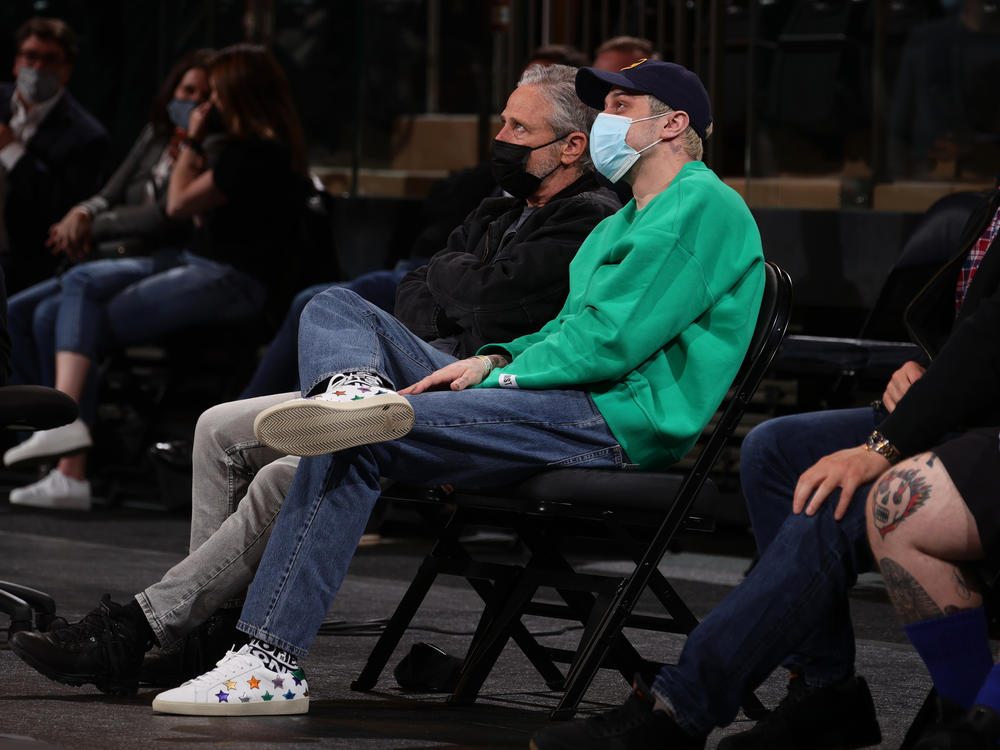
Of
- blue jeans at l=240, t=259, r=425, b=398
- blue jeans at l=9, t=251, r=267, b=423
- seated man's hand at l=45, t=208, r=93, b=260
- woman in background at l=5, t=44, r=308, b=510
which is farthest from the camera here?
seated man's hand at l=45, t=208, r=93, b=260

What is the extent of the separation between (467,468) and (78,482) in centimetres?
374

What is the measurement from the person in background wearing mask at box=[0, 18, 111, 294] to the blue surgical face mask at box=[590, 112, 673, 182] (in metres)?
4.49

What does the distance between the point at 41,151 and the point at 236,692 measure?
4.81m

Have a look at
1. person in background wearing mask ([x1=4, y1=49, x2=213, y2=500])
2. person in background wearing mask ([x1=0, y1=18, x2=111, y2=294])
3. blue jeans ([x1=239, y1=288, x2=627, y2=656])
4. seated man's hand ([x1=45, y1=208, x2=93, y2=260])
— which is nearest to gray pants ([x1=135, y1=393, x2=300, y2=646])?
blue jeans ([x1=239, y1=288, x2=627, y2=656])

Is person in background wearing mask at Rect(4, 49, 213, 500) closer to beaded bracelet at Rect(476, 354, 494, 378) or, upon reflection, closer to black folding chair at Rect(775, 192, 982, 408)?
black folding chair at Rect(775, 192, 982, 408)

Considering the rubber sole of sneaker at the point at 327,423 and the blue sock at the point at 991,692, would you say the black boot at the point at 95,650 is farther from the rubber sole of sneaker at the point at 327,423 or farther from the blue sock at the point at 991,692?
the blue sock at the point at 991,692

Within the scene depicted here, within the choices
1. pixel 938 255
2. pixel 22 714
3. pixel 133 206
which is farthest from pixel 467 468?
pixel 133 206

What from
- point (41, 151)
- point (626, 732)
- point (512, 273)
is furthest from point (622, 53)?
point (626, 732)

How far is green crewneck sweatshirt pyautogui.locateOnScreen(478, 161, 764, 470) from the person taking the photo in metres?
3.01

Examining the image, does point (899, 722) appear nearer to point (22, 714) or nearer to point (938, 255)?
point (22, 714)

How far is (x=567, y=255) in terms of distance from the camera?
336 centimetres

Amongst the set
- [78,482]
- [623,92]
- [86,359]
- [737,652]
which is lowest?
[78,482]

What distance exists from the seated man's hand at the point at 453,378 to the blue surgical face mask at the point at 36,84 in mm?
4539

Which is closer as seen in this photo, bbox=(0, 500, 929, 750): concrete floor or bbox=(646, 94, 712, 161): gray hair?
bbox=(0, 500, 929, 750): concrete floor
